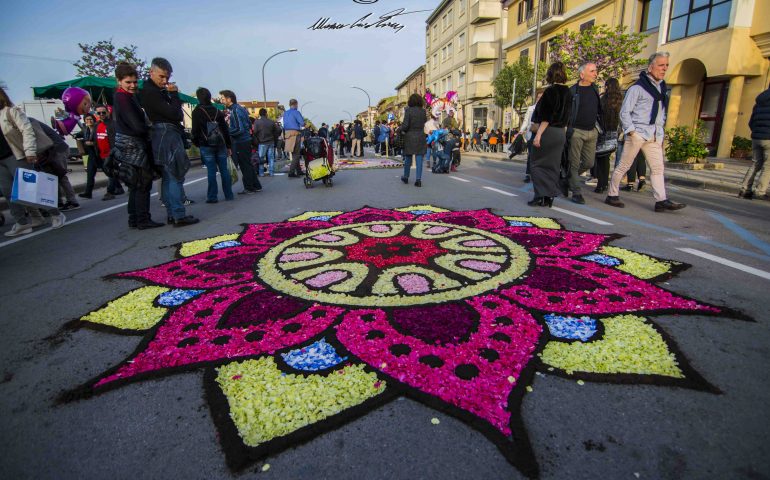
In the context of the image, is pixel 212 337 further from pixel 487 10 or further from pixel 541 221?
pixel 487 10

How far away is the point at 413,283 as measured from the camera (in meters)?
3.01

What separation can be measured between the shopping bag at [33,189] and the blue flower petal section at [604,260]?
634 cm

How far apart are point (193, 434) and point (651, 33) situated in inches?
Result: 943

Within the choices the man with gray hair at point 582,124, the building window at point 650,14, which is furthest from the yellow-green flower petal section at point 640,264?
the building window at point 650,14

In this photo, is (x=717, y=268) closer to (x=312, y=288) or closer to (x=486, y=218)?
(x=486, y=218)

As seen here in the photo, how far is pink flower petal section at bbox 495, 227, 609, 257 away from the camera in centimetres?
378

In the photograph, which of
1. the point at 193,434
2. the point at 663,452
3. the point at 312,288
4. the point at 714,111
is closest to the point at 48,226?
the point at 312,288

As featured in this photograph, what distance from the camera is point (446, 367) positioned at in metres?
1.92

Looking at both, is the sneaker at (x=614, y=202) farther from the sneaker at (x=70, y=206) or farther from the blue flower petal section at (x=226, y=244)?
the sneaker at (x=70, y=206)

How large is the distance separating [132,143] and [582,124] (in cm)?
621

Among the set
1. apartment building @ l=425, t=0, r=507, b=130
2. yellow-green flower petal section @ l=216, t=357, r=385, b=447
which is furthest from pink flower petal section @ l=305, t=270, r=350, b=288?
apartment building @ l=425, t=0, r=507, b=130

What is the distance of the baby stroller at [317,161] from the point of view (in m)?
8.60

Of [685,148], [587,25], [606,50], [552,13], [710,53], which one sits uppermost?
[552,13]

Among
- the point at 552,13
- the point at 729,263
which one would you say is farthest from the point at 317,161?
the point at 552,13
